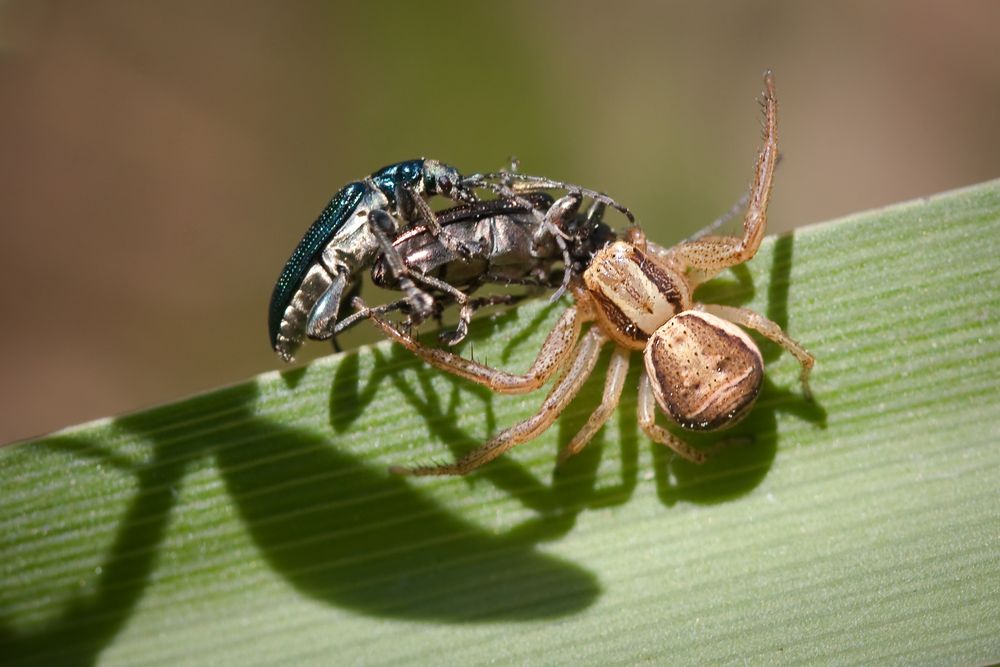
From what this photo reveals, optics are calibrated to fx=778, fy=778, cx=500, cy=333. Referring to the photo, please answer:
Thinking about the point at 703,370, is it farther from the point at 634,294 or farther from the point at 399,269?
the point at 399,269

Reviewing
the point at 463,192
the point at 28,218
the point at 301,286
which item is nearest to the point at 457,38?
the point at 463,192

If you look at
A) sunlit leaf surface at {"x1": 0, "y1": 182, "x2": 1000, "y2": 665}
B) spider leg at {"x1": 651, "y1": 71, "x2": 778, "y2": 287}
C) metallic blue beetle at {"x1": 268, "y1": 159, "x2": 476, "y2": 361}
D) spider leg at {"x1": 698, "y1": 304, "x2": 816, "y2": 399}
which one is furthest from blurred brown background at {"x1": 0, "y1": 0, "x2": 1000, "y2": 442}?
sunlit leaf surface at {"x1": 0, "y1": 182, "x2": 1000, "y2": 665}

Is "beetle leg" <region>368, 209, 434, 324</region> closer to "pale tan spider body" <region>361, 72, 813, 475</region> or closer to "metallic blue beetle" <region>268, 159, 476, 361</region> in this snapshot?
"metallic blue beetle" <region>268, 159, 476, 361</region>

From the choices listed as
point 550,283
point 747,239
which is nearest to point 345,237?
point 550,283

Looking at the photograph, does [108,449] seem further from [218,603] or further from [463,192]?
[463,192]

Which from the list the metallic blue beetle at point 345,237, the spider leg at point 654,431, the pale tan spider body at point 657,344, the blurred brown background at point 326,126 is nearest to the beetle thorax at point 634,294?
the pale tan spider body at point 657,344

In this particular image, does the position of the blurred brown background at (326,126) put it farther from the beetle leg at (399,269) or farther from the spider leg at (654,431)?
the spider leg at (654,431)

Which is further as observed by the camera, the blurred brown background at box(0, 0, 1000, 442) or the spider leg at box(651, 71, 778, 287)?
the blurred brown background at box(0, 0, 1000, 442)
